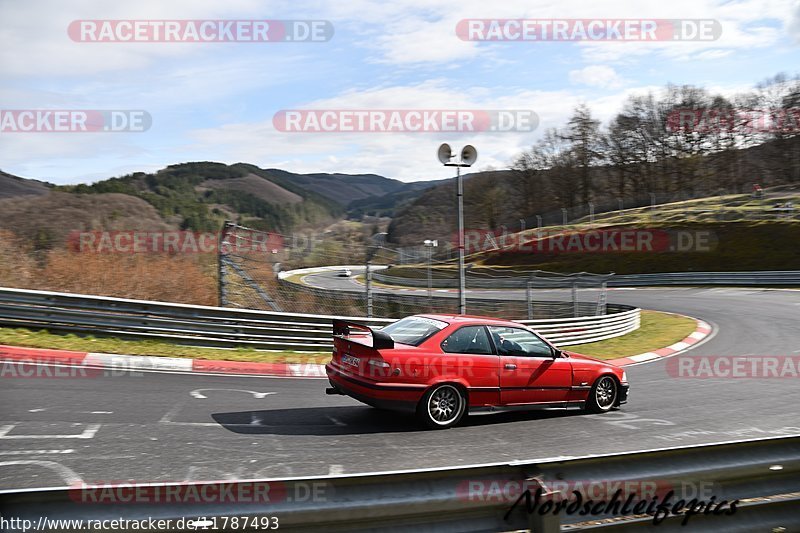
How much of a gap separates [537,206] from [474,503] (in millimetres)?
85784

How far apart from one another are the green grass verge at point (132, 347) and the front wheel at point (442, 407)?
5364 millimetres

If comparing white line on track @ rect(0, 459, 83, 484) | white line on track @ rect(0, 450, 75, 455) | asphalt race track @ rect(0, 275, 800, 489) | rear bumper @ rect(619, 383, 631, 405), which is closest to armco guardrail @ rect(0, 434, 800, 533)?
white line on track @ rect(0, 459, 83, 484)

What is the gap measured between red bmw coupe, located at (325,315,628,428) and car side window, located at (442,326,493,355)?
13 mm

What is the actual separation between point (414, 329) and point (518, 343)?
1410 mm

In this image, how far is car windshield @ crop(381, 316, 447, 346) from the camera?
8.40 metres

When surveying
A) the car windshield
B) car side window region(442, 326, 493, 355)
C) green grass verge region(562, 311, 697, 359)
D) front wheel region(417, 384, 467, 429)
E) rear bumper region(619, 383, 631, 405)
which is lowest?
green grass verge region(562, 311, 697, 359)

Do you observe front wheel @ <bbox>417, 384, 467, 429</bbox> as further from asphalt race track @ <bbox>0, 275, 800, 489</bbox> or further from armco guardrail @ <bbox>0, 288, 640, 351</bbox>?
armco guardrail @ <bbox>0, 288, 640, 351</bbox>

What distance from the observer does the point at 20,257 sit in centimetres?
1553

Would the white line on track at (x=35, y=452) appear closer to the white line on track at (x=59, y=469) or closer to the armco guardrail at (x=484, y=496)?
the white line on track at (x=59, y=469)

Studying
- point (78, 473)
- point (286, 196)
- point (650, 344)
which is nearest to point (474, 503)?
point (78, 473)

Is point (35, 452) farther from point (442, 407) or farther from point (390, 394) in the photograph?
point (442, 407)

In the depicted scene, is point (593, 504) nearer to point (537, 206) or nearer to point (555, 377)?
point (555, 377)

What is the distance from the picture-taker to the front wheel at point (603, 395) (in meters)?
9.52

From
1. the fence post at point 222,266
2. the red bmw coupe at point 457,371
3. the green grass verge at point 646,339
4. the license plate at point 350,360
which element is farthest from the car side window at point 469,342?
the green grass verge at point 646,339
